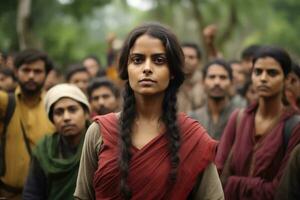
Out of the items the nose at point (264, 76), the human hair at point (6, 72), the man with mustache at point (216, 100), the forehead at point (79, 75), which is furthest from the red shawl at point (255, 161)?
the human hair at point (6, 72)

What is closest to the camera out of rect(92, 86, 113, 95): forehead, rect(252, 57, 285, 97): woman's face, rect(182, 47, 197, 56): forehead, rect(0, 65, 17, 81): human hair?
rect(252, 57, 285, 97): woman's face

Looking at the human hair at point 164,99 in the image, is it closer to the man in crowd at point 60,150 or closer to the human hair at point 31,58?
the man in crowd at point 60,150

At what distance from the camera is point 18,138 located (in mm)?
5871

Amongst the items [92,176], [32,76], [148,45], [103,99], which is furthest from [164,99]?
[103,99]

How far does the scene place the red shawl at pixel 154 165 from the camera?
3.18 metres

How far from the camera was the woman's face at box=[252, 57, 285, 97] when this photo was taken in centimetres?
507

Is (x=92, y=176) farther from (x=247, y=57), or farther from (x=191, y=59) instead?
(x=247, y=57)

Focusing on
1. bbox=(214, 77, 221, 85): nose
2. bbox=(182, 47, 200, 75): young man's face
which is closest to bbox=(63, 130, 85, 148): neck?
bbox=(214, 77, 221, 85): nose

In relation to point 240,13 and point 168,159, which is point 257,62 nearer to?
point 168,159

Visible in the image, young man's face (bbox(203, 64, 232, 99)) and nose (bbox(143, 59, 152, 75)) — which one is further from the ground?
nose (bbox(143, 59, 152, 75))

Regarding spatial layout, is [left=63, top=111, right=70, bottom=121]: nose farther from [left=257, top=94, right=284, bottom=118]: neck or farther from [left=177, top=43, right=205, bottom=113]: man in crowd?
[left=177, top=43, right=205, bottom=113]: man in crowd

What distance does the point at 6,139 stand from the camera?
5816mm

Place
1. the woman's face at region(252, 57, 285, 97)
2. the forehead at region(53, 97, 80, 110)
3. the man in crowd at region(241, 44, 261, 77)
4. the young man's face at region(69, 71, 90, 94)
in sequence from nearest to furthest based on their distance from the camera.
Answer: the woman's face at region(252, 57, 285, 97)
the forehead at region(53, 97, 80, 110)
the young man's face at region(69, 71, 90, 94)
the man in crowd at region(241, 44, 261, 77)

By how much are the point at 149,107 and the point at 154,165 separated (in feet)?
1.20
